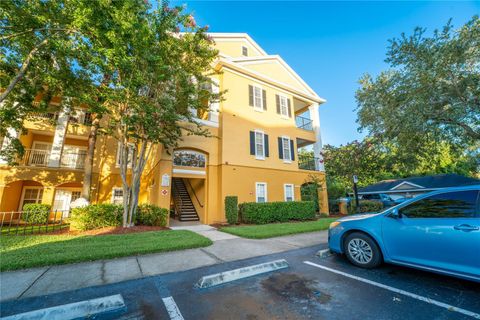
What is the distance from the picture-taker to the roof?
16.6m

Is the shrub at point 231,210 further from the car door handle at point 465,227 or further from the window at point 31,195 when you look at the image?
the window at point 31,195

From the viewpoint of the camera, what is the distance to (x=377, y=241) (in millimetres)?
3910

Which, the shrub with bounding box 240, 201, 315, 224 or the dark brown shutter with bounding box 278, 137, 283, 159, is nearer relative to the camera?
the shrub with bounding box 240, 201, 315, 224

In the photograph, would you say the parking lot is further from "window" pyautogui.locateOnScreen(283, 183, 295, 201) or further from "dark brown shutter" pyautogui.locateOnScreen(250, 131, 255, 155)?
"window" pyautogui.locateOnScreen(283, 183, 295, 201)

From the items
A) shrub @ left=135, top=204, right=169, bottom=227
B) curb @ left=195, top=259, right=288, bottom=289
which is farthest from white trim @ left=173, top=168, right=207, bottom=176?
curb @ left=195, top=259, right=288, bottom=289

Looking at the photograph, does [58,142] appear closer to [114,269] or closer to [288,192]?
[114,269]

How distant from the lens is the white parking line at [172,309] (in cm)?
242

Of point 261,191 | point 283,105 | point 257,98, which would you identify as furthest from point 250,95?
point 261,191

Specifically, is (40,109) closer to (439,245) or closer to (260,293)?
(260,293)

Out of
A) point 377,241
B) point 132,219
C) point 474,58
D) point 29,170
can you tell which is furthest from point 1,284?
point 474,58

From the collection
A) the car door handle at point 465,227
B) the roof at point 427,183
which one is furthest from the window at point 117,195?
the roof at point 427,183

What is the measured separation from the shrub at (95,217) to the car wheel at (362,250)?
905 cm

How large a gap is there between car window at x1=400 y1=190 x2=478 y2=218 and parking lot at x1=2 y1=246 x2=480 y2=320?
1124 millimetres

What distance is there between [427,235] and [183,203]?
12.6 meters
